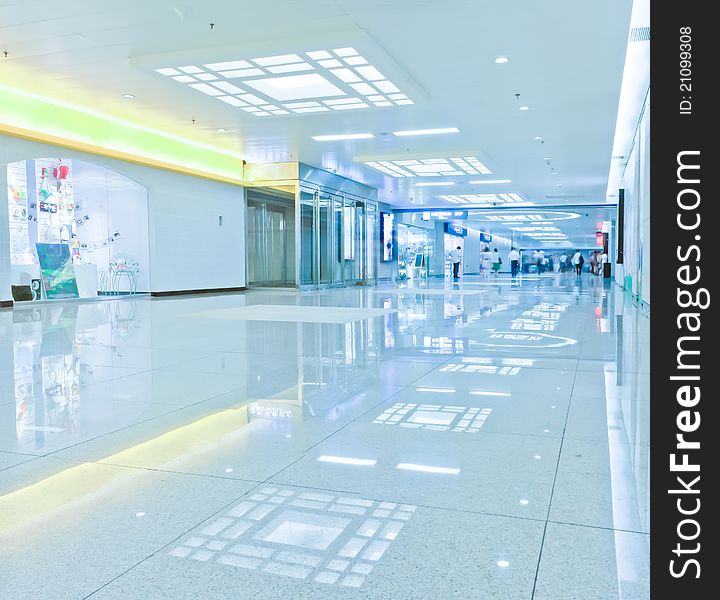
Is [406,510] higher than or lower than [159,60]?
lower

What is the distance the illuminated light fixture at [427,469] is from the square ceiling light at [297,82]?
9.23 meters

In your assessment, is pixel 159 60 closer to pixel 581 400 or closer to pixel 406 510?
pixel 581 400

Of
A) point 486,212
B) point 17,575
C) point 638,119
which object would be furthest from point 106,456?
point 486,212

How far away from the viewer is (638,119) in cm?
1828

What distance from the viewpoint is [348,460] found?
3467mm

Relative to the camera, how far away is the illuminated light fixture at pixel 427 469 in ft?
10.7

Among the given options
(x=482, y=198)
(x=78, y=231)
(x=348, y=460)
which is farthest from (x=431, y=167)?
(x=348, y=460)

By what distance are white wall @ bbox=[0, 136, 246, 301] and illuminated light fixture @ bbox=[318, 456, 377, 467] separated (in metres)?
16.6

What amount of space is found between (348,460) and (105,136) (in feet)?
57.3

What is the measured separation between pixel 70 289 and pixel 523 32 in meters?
16.6

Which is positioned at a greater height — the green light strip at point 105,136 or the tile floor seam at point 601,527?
the green light strip at point 105,136

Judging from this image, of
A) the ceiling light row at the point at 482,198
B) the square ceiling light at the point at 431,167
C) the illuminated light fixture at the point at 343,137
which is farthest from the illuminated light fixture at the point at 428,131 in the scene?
the ceiling light row at the point at 482,198

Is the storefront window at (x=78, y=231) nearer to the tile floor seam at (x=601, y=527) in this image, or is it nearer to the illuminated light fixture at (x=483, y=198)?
the tile floor seam at (x=601, y=527)
